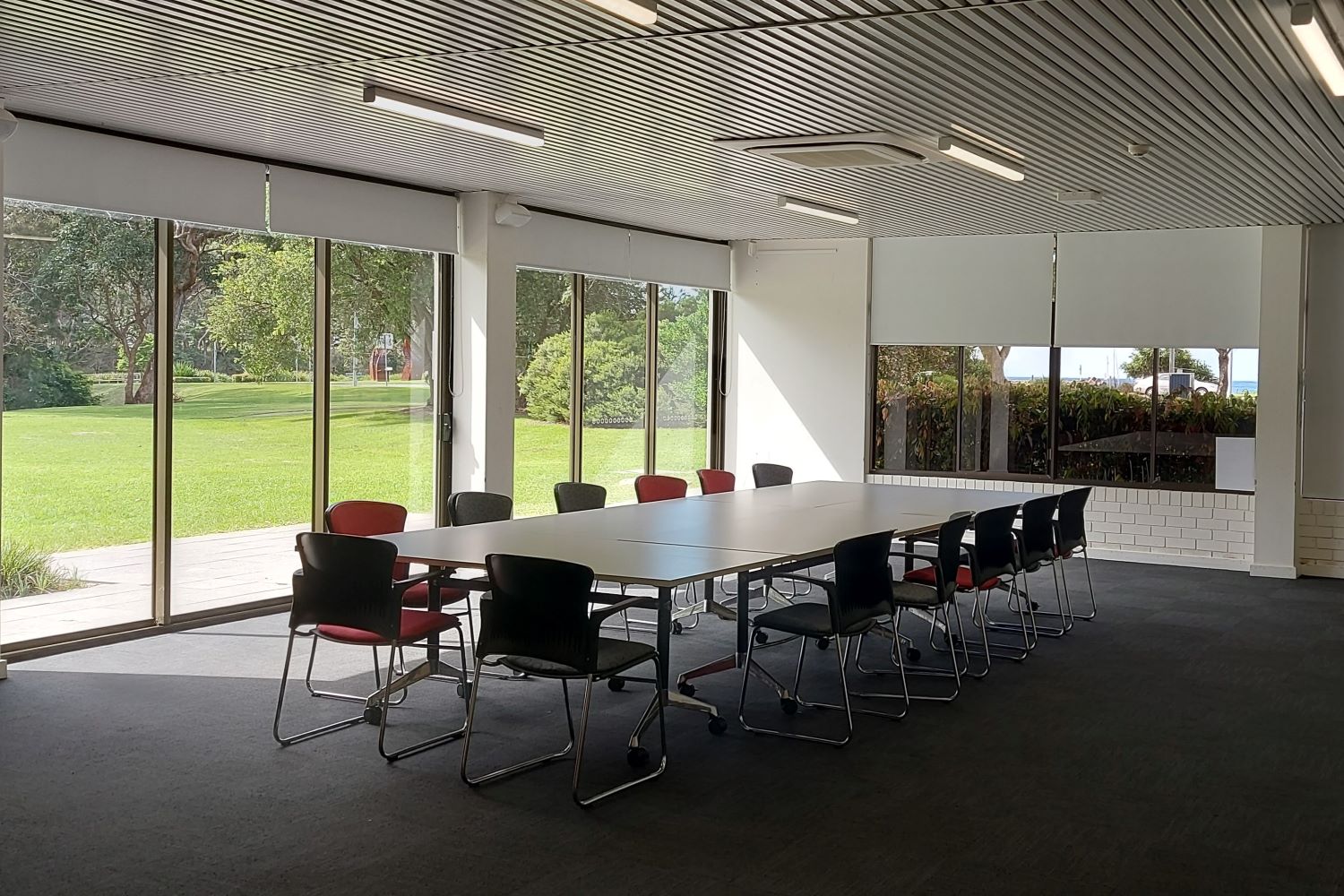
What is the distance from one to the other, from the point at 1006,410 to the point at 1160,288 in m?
1.77

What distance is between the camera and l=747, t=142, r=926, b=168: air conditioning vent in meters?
7.14

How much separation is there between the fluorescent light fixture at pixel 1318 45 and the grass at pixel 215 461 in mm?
6410

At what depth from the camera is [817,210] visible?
1002 cm

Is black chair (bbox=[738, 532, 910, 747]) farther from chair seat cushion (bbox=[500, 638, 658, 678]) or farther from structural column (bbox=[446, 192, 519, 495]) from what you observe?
structural column (bbox=[446, 192, 519, 495])

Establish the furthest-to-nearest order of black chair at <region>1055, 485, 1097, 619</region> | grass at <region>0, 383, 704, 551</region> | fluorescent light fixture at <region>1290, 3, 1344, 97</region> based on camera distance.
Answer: black chair at <region>1055, 485, 1097, 619</region>, grass at <region>0, 383, 704, 551</region>, fluorescent light fixture at <region>1290, 3, 1344, 97</region>

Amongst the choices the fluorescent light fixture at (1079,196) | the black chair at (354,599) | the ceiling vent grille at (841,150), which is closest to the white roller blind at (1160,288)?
the fluorescent light fixture at (1079,196)

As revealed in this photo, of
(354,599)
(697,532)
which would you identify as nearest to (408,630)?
(354,599)

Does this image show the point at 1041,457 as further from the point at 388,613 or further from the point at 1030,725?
the point at 388,613

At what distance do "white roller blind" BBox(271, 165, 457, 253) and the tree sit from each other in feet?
20.1

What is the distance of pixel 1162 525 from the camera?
11.4m

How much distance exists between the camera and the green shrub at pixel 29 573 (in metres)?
7.19

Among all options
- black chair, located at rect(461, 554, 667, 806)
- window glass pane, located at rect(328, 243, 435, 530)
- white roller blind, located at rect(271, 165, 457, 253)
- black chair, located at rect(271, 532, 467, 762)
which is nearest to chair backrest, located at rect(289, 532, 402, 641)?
black chair, located at rect(271, 532, 467, 762)

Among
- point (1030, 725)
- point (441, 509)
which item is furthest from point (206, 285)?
point (1030, 725)

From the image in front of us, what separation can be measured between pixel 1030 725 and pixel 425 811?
9.41 ft
